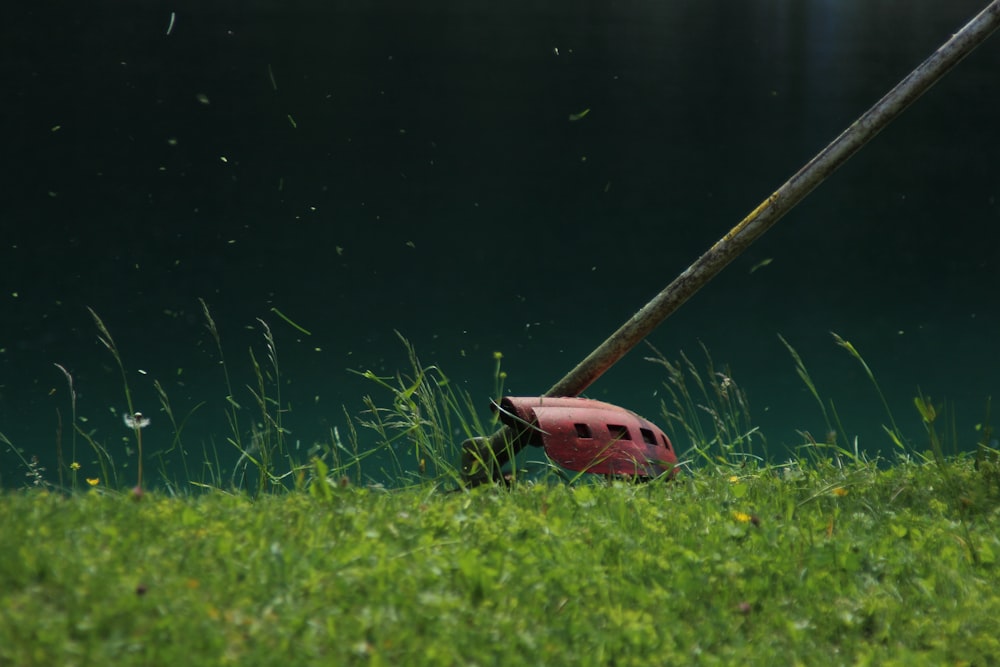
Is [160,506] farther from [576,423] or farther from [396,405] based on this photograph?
[576,423]

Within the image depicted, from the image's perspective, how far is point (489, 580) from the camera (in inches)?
113

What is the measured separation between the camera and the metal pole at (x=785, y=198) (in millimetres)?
4430

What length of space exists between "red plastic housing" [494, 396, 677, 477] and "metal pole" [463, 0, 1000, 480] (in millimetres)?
129

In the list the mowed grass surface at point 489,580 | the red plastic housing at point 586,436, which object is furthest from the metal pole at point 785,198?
the mowed grass surface at point 489,580

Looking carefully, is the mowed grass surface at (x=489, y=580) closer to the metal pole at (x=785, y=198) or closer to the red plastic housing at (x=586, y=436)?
the red plastic housing at (x=586, y=436)

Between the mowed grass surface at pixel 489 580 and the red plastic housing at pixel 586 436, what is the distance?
0.30 metres

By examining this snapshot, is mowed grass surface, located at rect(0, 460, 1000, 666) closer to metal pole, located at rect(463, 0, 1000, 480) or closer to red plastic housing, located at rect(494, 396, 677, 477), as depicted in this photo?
red plastic housing, located at rect(494, 396, 677, 477)

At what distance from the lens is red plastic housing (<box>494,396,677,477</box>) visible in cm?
443

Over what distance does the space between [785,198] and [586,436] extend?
1.49 metres

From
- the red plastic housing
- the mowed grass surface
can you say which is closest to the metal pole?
the red plastic housing

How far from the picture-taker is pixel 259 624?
244 centimetres

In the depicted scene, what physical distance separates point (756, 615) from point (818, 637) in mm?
199

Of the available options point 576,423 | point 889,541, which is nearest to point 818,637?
point 889,541

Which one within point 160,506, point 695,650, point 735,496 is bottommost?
point 735,496
